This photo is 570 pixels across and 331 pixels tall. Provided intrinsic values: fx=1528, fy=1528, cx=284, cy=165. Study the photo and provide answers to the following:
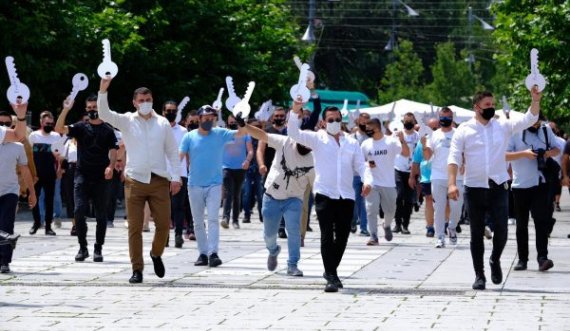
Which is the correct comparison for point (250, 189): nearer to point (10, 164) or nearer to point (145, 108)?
point (10, 164)

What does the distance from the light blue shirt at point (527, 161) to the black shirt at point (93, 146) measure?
14.6ft

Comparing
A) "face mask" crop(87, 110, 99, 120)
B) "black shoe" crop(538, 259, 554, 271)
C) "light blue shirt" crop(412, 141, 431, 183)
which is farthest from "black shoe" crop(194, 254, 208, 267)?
"light blue shirt" crop(412, 141, 431, 183)

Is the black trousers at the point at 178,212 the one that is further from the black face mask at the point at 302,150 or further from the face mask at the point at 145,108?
the face mask at the point at 145,108

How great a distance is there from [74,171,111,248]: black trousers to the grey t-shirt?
56.6 inches

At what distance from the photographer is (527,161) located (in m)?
16.2

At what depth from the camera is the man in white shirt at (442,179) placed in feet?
64.6

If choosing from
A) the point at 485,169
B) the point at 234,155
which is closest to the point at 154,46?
the point at 234,155

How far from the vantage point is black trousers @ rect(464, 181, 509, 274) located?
14000mm

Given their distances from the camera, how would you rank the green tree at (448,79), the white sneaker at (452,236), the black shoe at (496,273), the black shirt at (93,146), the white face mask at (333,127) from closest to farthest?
1. the black shoe at (496,273)
2. the white face mask at (333,127)
3. the black shirt at (93,146)
4. the white sneaker at (452,236)
5. the green tree at (448,79)

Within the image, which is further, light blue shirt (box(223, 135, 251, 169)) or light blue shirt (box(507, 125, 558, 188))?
light blue shirt (box(223, 135, 251, 169))

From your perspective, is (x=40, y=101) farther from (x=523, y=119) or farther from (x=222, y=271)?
(x=523, y=119)

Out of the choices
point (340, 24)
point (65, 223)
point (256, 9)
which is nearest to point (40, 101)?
point (65, 223)

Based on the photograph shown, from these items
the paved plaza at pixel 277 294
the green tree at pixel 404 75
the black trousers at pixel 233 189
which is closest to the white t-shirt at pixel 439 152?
the paved plaza at pixel 277 294

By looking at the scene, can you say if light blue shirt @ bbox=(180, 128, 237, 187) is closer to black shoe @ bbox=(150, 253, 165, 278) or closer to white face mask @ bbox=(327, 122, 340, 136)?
black shoe @ bbox=(150, 253, 165, 278)
